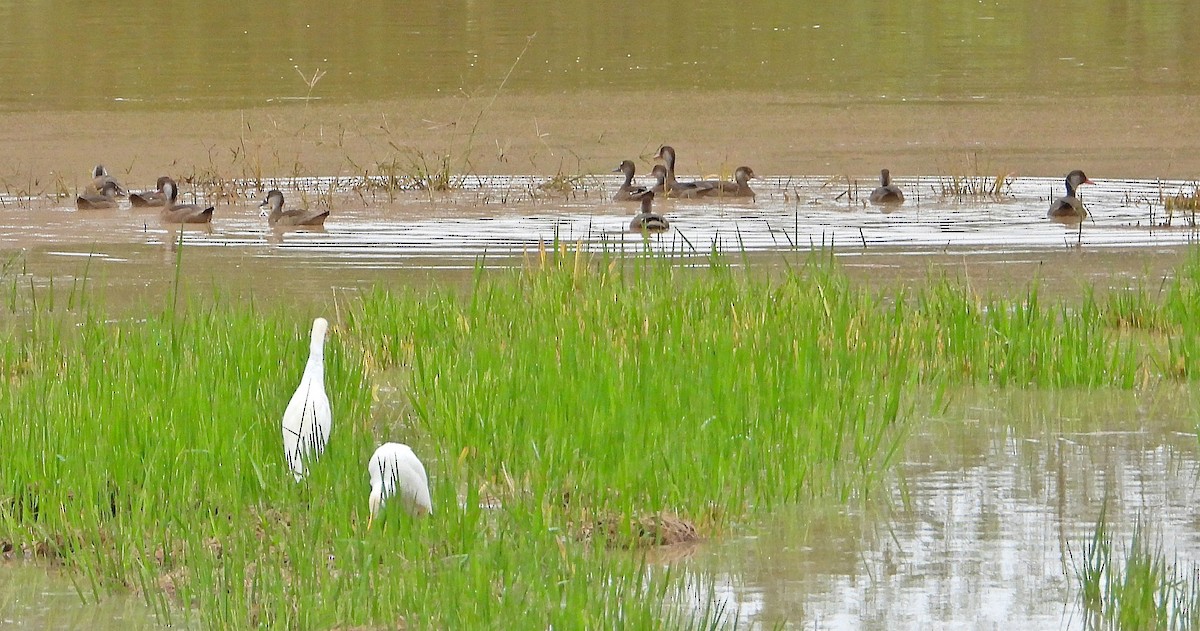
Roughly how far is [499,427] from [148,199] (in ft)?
27.3

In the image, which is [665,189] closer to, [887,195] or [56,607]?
[887,195]

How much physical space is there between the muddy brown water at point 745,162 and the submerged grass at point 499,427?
0.61 feet

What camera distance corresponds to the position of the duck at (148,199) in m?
13.1

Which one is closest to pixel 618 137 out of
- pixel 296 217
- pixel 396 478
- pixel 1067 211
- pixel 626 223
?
pixel 626 223

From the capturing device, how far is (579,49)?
25.4m

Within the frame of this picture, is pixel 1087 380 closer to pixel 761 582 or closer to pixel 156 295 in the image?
pixel 761 582

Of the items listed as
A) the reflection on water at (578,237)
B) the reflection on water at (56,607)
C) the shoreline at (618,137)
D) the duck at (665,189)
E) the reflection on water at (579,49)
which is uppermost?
the reflection on water at (579,49)

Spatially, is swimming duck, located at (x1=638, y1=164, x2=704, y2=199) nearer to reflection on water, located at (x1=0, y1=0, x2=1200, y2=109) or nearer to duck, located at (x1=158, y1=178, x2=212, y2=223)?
duck, located at (x1=158, y1=178, x2=212, y2=223)

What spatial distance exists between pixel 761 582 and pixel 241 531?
1309mm

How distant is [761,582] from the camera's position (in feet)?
15.0

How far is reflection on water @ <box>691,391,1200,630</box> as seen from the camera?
4.36 meters

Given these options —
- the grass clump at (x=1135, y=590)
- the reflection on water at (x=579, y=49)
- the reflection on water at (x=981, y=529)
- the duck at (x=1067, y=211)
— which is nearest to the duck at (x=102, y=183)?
the reflection on water at (x=579, y=49)

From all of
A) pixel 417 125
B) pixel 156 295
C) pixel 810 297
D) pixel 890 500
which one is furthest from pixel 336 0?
pixel 890 500

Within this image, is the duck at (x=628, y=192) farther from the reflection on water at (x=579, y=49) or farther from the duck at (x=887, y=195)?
the reflection on water at (x=579, y=49)
